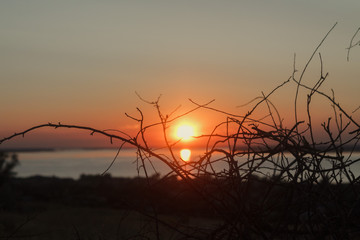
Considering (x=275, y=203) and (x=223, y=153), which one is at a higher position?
(x=223, y=153)

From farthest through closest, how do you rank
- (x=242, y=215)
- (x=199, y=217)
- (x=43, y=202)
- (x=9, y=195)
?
(x=43, y=202) → (x=9, y=195) → (x=199, y=217) → (x=242, y=215)

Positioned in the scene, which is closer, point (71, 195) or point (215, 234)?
point (215, 234)

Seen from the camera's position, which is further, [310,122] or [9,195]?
[9,195]

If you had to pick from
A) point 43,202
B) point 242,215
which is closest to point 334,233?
point 242,215

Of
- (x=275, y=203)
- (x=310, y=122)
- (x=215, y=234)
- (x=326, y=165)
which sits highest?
(x=310, y=122)

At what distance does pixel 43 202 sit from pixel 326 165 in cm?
1865

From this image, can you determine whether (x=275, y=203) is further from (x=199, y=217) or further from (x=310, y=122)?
(x=199, y=217)

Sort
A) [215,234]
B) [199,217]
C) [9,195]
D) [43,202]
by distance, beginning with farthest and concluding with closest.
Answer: [43,202] < [9,195] < [199,217] < [215,234]

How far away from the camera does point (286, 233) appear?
2.65 meters

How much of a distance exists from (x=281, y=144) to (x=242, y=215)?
45 cm

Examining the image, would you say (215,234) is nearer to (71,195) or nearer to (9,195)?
(9,195)

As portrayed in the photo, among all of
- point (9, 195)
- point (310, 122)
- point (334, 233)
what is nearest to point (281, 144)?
point (310, 122)

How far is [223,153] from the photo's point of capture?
2.59 m

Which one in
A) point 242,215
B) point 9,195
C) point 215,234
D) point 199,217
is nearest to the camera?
point 242,215
